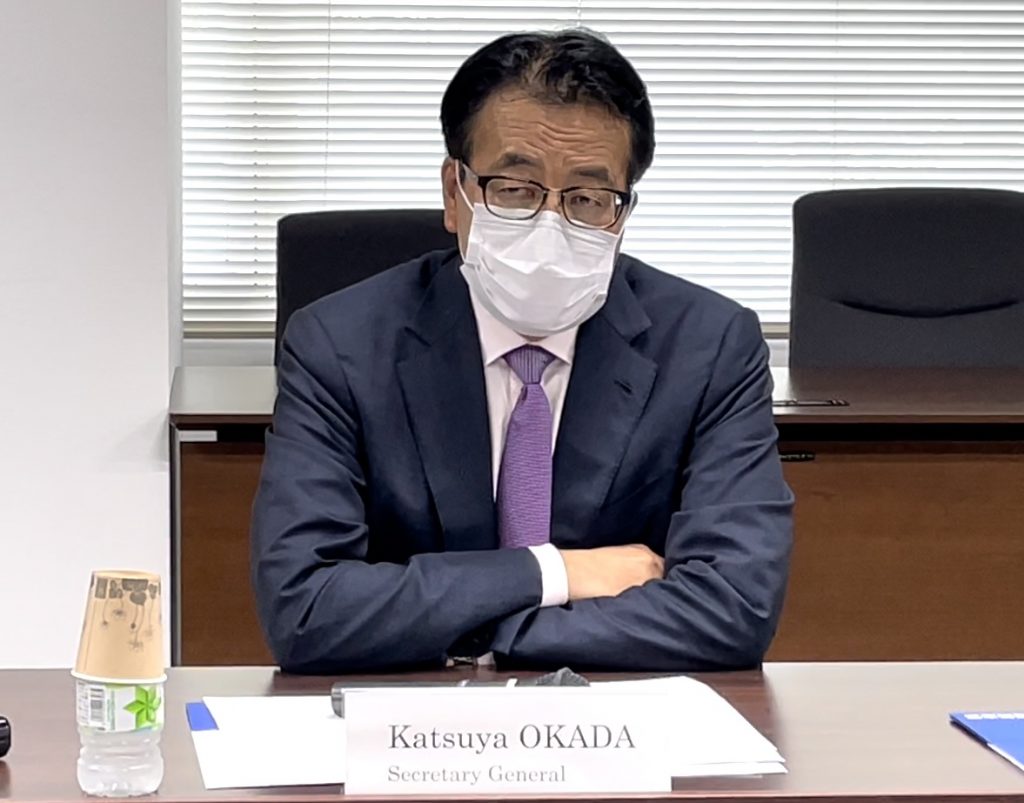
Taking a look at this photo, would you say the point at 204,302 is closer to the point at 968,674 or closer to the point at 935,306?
the point at 935,306

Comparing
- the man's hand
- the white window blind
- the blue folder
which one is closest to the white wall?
the white window blind

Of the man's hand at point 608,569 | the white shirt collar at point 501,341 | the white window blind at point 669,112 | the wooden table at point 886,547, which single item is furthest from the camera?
the white window blind at point 669,112

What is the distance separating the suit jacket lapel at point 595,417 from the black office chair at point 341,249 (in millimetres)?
981

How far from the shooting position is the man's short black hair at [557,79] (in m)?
1.71

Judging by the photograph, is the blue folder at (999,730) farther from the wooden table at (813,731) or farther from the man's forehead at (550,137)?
the man's forehead at (550,137)

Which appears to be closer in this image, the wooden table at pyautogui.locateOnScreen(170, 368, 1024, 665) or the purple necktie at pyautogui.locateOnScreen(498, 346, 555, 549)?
the purple necktie at pyautogui.locateOnScreen(498, 346, 555, 549)

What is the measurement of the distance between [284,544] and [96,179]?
1188 mm

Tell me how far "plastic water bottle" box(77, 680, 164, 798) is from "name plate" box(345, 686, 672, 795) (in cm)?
14

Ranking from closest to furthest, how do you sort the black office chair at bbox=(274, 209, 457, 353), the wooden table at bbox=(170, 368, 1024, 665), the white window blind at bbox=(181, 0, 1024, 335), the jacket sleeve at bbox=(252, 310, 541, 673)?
the jacket sleeve at bbox=(252, 310, 541, 673) → the wooden table at bbox=(170, 368, 1024, 665) → the black office chair at bbox=(274, 209, 457, 353) → the white window blind at bbox=(181, 0, 1024, 335)

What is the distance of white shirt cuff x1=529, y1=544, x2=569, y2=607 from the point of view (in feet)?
4.98

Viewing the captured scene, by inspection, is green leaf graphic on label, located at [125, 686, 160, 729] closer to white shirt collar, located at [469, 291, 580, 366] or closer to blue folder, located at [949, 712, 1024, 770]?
blue folder, located at [949, 712, 1024, 770]

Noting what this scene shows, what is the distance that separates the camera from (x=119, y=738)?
1.03 m

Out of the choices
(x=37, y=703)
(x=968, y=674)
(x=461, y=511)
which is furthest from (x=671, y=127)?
(x=37, y=703)

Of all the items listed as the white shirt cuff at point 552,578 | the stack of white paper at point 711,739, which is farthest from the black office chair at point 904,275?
the stack of white paper at point 711,739
